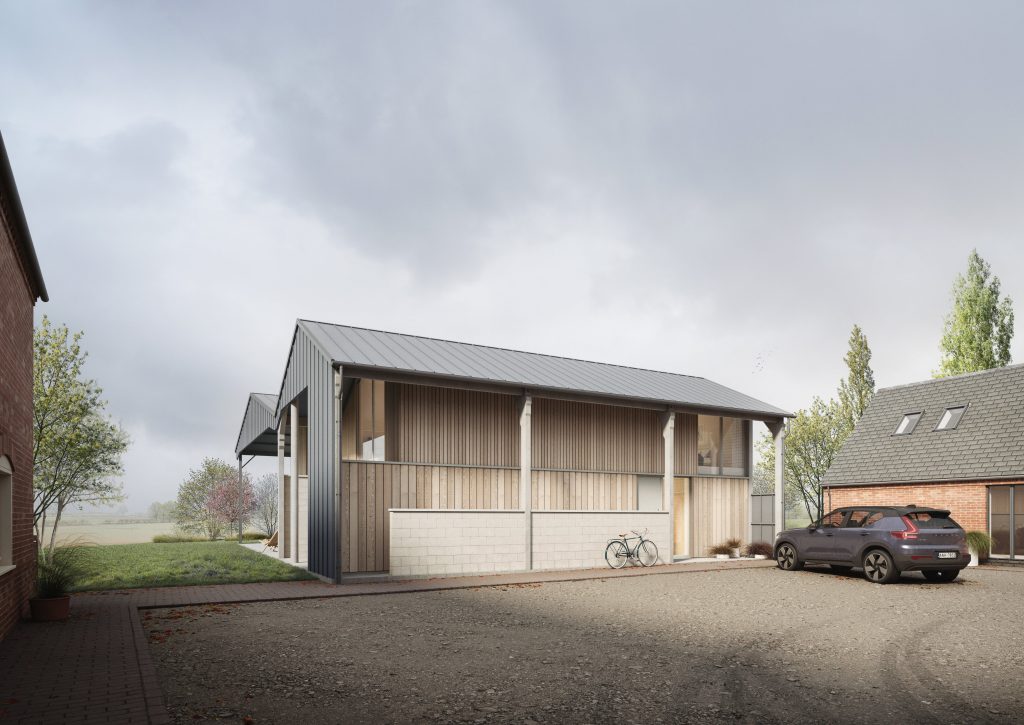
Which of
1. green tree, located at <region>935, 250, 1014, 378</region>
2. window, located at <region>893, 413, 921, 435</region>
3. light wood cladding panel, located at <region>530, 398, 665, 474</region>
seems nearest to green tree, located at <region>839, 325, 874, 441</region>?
green tree, located at <region>935, 250, 1014, 378</region>

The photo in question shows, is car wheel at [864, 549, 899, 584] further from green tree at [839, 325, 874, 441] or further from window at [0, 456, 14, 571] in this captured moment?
green tree at [839, 325, 874, 441]

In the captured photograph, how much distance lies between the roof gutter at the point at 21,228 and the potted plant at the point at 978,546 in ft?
72.2

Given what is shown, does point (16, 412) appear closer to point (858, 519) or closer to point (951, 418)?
point (858, 519)

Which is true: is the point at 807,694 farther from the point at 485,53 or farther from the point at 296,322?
the point at 296,322

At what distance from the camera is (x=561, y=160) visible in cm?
1784

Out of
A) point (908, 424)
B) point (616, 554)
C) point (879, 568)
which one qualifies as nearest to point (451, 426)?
point (616, 554)

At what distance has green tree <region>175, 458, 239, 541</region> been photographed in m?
36.5

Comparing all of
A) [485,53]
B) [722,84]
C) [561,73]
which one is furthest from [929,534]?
[485,53]

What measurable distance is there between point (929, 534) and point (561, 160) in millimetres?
11150

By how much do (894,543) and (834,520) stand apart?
2.40 m

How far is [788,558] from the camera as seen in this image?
17625 millimetres

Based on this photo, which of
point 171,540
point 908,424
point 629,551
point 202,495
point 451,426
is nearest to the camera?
point 451,426

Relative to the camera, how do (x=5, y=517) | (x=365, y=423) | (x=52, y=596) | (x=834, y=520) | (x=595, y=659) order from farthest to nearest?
(x=834, y=520)
(x=365, y=423)
(x=52, y=596)
(x=5, y=517)
(x=595, y=659)

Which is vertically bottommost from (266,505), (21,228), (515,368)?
(266,505)
